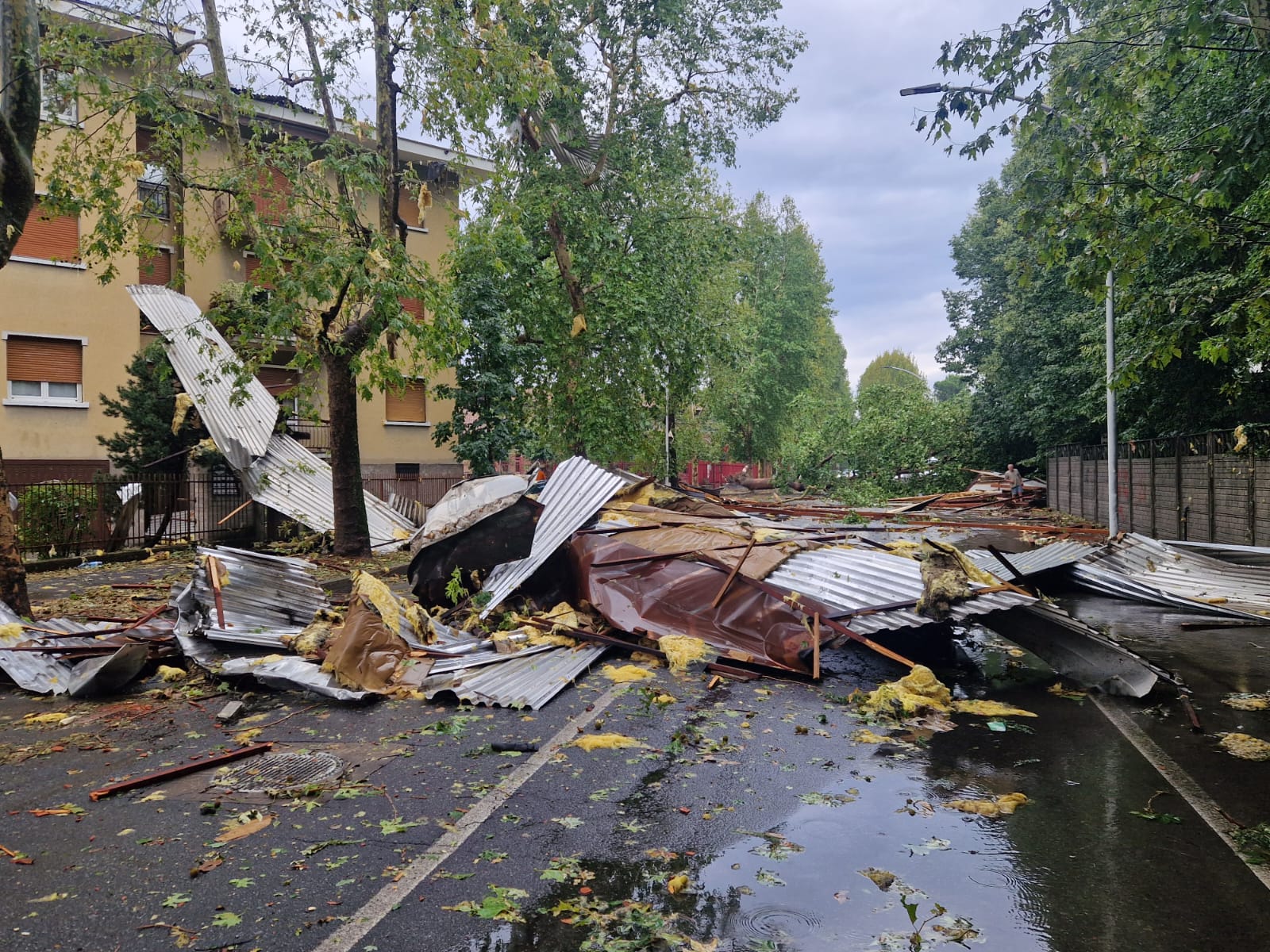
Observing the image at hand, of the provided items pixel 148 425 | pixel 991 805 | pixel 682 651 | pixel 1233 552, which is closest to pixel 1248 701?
pixel 991 805

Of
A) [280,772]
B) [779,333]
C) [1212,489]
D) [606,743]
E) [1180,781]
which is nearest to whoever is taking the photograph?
[1180,781]

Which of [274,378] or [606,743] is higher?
[274,378]

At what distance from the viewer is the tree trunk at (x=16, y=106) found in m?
8.05

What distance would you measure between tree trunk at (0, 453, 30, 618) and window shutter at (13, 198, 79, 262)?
16298 millimetres

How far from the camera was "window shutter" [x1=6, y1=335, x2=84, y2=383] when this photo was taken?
69.5 ft

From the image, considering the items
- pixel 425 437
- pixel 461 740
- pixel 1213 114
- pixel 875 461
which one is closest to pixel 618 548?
pixel 461 740

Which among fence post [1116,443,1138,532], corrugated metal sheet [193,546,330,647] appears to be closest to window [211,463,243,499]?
corrugated metal sheet [193,546,330,647]

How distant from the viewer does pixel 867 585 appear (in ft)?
24.9

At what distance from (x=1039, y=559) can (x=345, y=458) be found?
11.7 meters

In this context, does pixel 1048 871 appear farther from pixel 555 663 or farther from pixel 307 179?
pixel 307 179

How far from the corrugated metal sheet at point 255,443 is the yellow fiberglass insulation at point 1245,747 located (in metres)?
14.9

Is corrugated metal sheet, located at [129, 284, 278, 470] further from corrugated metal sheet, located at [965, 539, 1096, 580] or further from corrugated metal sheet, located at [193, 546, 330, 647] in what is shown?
corrugated metal sheet, located at [965, 539, 1096, 580]

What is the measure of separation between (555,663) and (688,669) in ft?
4.01

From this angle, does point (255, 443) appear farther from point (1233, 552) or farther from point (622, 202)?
point (1233, 552)
